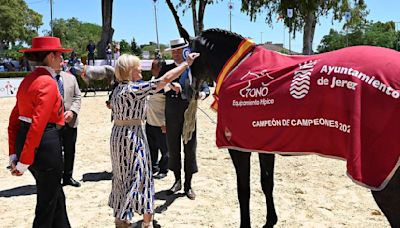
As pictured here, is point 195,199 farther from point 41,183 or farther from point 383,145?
point 383,145

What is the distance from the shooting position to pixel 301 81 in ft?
9.70

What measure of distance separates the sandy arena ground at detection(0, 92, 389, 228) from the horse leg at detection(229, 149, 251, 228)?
0.38 metres

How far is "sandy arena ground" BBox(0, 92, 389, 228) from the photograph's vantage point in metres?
4.34

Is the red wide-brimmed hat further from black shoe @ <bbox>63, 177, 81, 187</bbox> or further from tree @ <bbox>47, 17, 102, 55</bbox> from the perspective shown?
tree @ <bbox>47, 17, 102, 55</bbox>

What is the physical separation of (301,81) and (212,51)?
52.8 inches

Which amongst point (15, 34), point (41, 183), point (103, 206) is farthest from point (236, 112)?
point (15, 34)

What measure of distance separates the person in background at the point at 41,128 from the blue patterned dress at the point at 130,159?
1.64ft

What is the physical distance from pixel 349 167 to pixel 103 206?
3225 millimetres

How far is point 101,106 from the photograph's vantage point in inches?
580

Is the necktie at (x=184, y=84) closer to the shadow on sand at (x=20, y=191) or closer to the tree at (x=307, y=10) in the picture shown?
the shadow on sand at (x=20, y=191)

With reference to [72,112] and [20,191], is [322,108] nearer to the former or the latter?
[72,112]

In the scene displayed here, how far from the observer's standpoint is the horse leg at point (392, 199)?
260 cm

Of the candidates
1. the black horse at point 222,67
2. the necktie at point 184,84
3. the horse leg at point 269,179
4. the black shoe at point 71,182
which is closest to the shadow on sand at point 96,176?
the black shoe at point 71,182

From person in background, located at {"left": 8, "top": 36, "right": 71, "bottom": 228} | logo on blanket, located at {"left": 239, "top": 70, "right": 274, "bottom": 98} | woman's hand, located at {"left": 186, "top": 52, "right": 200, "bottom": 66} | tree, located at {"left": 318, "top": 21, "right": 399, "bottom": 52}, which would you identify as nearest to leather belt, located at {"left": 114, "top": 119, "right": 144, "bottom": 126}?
person in background, located at {"left": 8, "top": 36, "right": 71, "bottom": 228}
